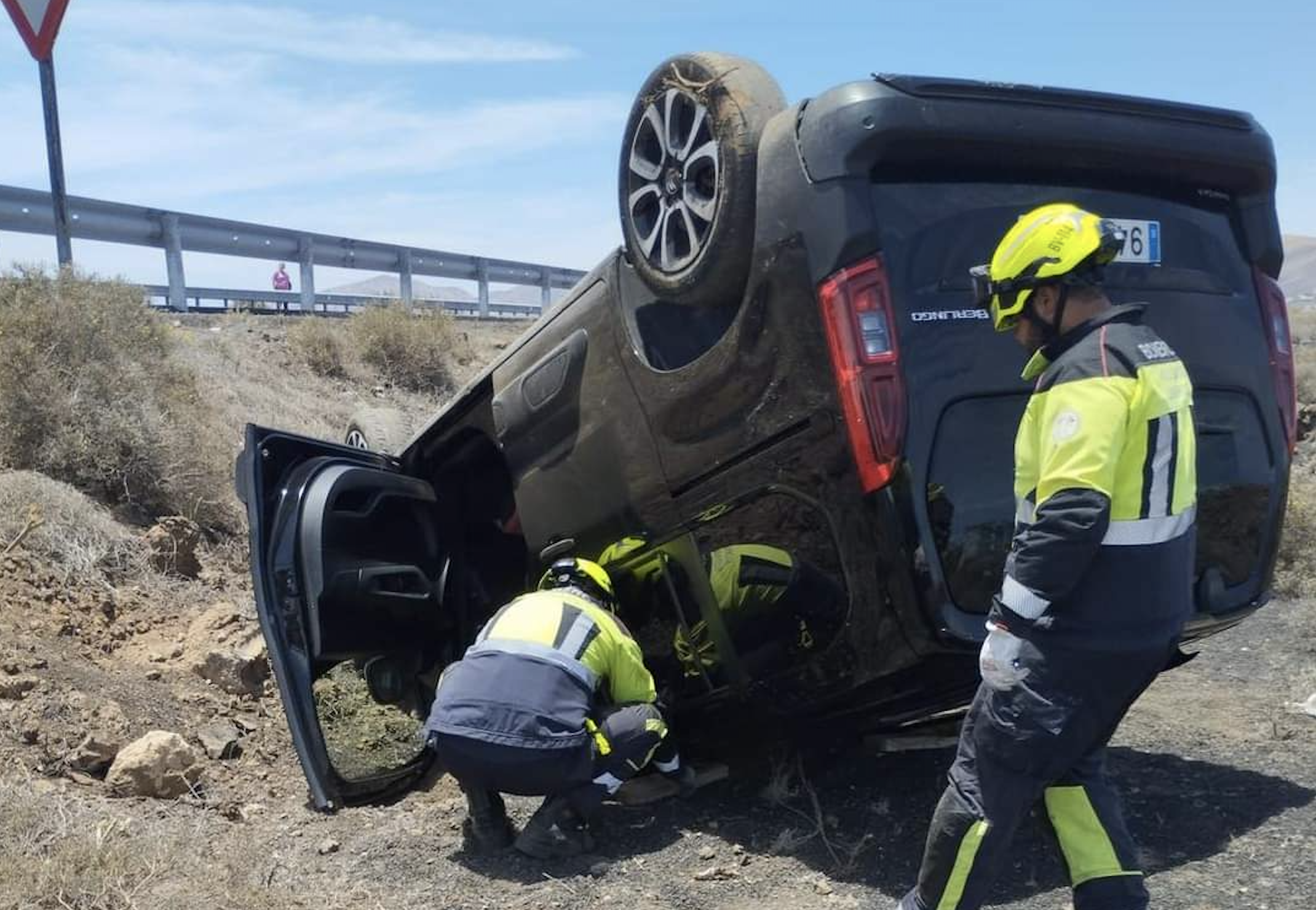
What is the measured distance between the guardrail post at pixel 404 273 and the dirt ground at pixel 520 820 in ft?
33.3

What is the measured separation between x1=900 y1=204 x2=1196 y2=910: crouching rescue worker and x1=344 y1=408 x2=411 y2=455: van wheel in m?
3.59

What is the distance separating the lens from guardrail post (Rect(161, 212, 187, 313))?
39.9 ft

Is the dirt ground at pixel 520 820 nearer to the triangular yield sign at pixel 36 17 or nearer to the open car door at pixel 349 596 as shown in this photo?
the open car door at pixel 349 596

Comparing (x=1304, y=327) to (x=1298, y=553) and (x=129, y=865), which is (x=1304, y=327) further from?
(x=129, y=865)

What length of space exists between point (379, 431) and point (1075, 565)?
164 inches

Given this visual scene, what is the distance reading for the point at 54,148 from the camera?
6.86 meters

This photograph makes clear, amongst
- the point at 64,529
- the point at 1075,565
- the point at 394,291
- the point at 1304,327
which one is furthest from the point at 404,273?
the point at 1304,327

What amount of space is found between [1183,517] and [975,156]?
1.10 metres

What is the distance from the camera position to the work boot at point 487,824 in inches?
153

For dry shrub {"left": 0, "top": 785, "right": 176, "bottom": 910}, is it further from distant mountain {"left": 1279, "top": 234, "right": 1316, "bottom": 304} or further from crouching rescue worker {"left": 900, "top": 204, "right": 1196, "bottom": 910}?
distant mountain {"left": 1279, "top": 234, "right": 1316, "bottom": 304}

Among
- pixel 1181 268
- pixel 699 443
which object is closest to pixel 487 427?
pixel 699 443

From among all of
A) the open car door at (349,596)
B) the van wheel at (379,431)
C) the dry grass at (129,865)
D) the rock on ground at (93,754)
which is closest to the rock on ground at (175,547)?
the van wheel at (379,431)

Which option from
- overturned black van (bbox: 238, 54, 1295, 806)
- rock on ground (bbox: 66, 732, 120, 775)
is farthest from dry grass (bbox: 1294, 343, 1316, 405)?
rock on ground (bbox: 66, 732, 120, 775)

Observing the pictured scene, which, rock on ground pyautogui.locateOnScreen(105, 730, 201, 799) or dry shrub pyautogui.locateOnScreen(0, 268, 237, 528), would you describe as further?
dry shrub pyautogui.locateOnScreen(0, 268, 237, 528)
